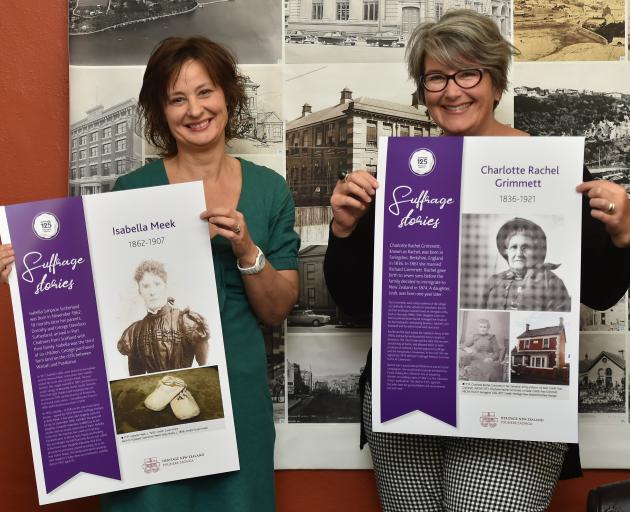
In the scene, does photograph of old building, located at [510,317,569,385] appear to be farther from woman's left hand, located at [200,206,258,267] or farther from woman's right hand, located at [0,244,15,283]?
woman's right hand, located at [0,244,15,283]

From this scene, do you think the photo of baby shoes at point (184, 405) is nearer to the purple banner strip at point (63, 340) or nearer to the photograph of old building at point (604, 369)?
the purple banner strip at point (63, 340)

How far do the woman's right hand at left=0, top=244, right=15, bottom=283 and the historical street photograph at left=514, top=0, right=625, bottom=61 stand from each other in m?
1.17

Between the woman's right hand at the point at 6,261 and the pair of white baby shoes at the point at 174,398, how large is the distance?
0.32m

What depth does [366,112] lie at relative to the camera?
5.54 feet

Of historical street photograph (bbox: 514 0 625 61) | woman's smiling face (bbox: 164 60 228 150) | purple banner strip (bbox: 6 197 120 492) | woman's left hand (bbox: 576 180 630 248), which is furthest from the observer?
historical street photograph (bbox: 514 0 625 61)

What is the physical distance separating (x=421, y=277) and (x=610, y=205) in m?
0.32

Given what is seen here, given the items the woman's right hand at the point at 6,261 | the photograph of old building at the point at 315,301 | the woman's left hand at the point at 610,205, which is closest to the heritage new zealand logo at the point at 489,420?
the woman's left hand at the point at 610,205

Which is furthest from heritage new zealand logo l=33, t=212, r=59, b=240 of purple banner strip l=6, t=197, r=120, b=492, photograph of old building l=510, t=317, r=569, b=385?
photograph of old building l=510, t=317, r=569, b=385

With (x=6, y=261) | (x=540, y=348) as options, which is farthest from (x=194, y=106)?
(x=540, y=348)

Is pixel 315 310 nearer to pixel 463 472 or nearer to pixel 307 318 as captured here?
pixel 307 318

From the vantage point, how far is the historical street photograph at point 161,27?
1.68 m

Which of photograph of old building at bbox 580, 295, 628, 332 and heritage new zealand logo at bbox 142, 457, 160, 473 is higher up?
photograph of old building at bbox 580, 295, 628, 332

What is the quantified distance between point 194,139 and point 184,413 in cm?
50

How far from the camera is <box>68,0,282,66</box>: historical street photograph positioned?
1.68 meters
